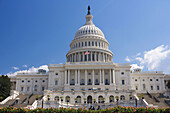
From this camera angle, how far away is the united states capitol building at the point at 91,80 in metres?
66.2

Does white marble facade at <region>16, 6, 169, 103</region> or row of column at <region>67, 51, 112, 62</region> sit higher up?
row of column at <region>67, 51, 112, 62</region>

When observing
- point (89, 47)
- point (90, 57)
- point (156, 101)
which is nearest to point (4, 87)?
point (90, 57)

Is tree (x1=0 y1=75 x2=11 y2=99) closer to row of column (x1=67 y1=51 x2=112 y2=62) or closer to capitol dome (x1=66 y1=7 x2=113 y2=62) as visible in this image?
capitol dome (x1=66 y1=7 x2=113 y2=62)

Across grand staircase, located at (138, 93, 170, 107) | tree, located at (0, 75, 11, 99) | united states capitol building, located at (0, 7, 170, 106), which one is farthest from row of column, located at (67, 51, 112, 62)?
tree, located at (0, 75, 11, 99)

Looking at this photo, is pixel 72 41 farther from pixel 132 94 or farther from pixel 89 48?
pixel 132 94

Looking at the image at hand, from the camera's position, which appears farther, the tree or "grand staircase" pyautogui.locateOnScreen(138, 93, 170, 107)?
the tree

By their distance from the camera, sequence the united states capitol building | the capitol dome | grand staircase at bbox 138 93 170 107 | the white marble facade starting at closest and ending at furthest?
grand staircase at bbox 138 93 170 107
the united states capitol building
the white marble facade
the capitol dome

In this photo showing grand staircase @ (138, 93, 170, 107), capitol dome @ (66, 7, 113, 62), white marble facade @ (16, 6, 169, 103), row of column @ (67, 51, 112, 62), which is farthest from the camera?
capitol dome @ (66, 7, 113, 62)

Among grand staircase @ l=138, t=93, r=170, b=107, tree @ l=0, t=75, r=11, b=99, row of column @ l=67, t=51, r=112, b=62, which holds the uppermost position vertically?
row of column @ l=67, t=51, r=112, b=62

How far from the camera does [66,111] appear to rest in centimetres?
2681

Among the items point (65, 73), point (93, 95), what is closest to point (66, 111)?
point (93, 95)

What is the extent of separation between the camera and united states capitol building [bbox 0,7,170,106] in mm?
66250

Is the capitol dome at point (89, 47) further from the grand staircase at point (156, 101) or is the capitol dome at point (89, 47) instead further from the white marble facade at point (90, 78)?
the grand staircase at point (156, 101)

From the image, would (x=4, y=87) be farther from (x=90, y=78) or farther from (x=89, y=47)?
(x=89, y=47)
